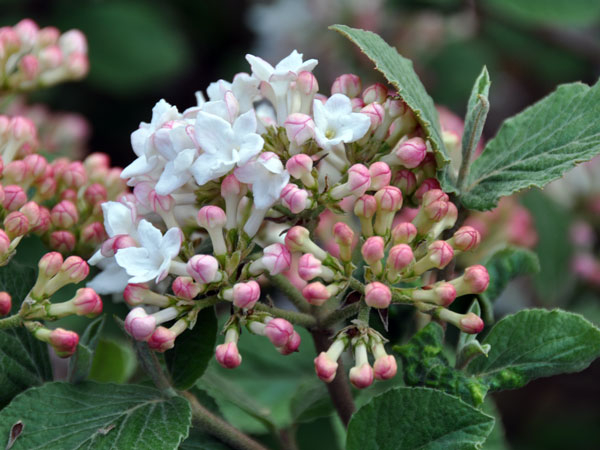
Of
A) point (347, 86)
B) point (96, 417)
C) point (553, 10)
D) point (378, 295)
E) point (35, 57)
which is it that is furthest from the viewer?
point (553, 10)

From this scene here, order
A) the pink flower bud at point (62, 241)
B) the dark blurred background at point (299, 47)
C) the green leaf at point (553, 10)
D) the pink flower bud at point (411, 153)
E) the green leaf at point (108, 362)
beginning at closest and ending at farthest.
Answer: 1. the pink flower bud at point (411, 153)
2. the pink flower bud at point (62, 241)
3. the green leaf at point (108, 362)
4. the green leaf at point (553, 10)
5. the dark blurred background at point (299, 47)

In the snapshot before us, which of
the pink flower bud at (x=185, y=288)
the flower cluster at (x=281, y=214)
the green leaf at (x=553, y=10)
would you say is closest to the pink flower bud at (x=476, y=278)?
the flower cluster at (x=281, y=214)

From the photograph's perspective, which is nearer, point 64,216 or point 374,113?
point 374,113

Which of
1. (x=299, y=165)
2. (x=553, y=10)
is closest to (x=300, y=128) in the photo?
(x=299, y=165)

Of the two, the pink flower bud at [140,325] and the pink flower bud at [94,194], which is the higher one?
the pink flower bud at [140,325]

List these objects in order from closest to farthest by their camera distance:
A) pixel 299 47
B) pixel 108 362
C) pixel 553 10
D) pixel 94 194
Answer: pixel 94 194
pixel 108 362
pixel 553 10
pixel 299 47

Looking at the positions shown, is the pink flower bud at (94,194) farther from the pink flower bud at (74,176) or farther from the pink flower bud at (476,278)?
the pink flower bud at (476,278)

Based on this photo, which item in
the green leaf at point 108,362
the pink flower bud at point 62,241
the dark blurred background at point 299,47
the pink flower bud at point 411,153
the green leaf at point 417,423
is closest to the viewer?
the green leaf at point 417,423

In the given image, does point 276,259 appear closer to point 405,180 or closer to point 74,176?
point 405,180

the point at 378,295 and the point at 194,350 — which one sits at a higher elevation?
the point at 378,295
